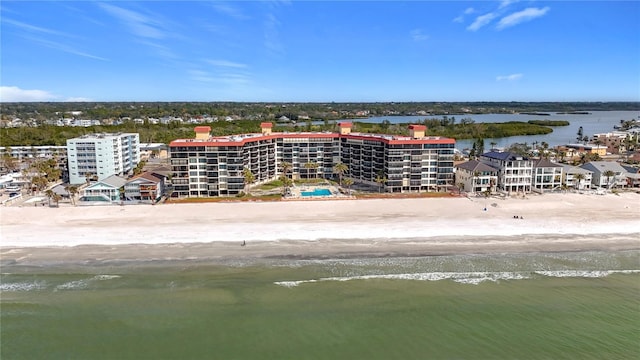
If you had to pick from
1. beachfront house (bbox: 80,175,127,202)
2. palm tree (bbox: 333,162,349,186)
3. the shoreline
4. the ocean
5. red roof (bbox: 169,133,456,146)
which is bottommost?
the ocean

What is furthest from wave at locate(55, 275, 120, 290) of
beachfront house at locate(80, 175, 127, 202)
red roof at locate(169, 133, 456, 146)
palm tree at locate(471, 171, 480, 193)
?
palm tree at locate(471, 171, 480, 193)

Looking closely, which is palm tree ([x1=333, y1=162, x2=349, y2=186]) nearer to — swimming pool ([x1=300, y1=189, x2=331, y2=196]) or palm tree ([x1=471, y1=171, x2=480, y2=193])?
swimming pool ([x1=300, y1=189, x2=331, y2=196])

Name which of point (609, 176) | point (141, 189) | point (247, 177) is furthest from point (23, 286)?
point (609, 176)

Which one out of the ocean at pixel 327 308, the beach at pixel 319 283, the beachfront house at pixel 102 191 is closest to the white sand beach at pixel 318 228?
the beach at pixel 319 283

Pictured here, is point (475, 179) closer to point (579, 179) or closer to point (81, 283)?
point (579, 179)

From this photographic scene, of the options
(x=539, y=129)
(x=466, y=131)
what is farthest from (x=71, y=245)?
(x=539, y=129)

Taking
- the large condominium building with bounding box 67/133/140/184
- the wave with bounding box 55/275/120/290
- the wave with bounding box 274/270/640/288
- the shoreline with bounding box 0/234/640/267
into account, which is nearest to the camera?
the wave with bounding box 55/275/120/290

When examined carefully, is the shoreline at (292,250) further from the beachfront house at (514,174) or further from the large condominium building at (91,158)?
the large condominium building at (91,158)
